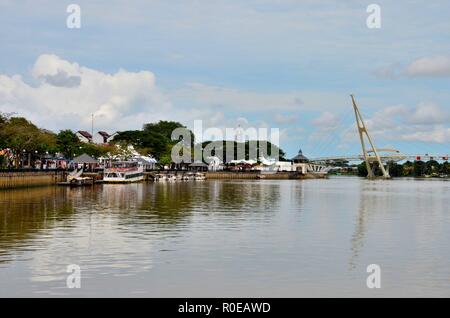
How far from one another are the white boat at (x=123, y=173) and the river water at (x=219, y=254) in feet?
196

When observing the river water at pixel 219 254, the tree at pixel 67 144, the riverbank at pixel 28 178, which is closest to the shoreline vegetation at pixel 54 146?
the tree at pixel 67 144

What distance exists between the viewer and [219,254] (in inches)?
1026

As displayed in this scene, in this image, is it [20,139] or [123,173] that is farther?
[123,173]

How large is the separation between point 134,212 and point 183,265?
23.1m

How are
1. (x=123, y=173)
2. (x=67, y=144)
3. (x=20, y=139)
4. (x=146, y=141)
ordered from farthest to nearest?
(x=146, y=141) → (x=67, y=144) → (x=123, y=173) → (x=20, y=139)

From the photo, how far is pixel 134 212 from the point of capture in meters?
45.9

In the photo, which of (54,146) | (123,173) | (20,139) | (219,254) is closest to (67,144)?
(54,146)

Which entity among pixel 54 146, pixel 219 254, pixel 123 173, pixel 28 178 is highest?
pixel 54 146

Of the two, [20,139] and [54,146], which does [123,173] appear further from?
[20,139]

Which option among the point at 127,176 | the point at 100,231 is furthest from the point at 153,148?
the point at 100,231

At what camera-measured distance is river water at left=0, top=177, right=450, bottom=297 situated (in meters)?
19.8

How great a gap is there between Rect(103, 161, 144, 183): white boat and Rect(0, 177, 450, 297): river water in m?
59.9

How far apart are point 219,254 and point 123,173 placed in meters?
82.4
